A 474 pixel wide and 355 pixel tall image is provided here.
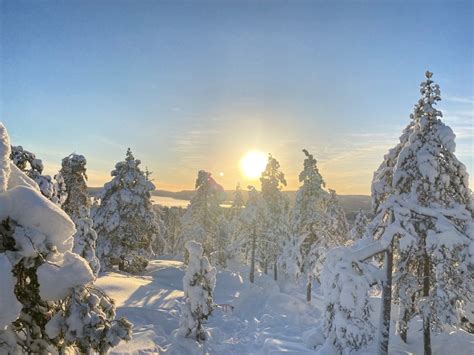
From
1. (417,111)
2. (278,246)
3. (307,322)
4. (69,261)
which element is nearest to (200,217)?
(278,246)

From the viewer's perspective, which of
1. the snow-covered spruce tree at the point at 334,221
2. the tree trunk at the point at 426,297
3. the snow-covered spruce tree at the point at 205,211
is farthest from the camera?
the snow-covered spruce tree at the point at 205,211

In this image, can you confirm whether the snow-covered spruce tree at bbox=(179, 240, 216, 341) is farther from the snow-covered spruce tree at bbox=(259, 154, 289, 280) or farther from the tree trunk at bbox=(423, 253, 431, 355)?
the snow-covered spruce tree at bbox=(259, 154, 289, 280)

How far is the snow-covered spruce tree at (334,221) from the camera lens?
3262cm

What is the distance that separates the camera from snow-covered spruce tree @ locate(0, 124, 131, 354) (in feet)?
15.3

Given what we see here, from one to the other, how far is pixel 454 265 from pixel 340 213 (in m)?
20.1

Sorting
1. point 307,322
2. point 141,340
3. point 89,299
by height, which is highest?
point 89,299

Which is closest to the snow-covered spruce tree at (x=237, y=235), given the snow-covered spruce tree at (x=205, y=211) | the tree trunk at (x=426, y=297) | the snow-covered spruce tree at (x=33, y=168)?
the snow-covered spruce tree at (x=205, y=211)

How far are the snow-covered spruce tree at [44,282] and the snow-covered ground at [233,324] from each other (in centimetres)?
1054

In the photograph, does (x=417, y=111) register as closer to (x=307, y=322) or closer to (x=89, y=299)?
(x=89, y=299)

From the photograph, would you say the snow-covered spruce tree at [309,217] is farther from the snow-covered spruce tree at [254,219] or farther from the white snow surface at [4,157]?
the white snow surface at [4,157]

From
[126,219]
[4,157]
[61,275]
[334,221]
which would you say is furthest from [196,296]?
[334,221]

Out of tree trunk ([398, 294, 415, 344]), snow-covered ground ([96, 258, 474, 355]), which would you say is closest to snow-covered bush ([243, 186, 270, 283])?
snow-covered ground ([96, 258, 474, 355])

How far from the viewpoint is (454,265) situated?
49.9 ft

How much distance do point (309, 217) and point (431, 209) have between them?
18211 mm
